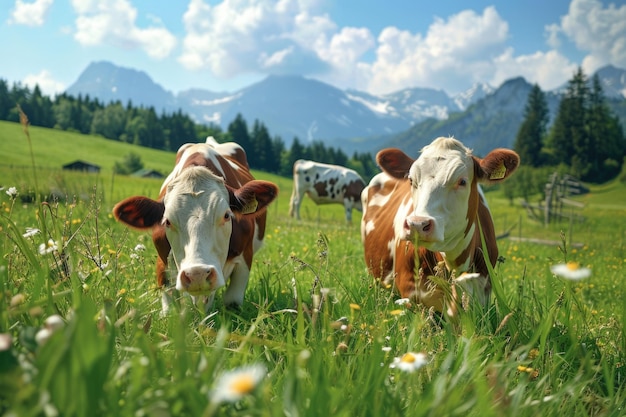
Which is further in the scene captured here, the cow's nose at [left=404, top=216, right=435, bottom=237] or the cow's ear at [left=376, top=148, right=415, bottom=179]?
the cow's ear at [left=376, top=148, right=415, bottom=179]

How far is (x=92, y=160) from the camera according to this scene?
8006 cm

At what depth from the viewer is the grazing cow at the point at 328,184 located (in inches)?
1088

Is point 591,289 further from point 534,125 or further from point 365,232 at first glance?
point 534,125

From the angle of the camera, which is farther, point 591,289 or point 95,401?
point 591,289

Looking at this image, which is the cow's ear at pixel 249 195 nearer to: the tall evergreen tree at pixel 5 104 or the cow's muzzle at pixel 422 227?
the cow's muzzle at pixel 422 227

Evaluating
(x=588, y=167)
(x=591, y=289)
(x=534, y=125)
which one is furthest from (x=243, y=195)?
(x=534, y=125)

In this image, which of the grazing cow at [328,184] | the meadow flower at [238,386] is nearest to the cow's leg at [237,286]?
the meadow flower at [238,386]

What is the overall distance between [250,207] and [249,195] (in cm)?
11

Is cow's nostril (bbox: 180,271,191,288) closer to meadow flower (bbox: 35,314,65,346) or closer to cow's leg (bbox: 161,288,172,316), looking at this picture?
cow's leg (bbox: 161,288,172,316)

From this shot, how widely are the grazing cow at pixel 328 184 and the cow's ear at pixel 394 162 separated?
22.2m

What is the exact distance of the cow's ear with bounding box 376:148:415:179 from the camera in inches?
202

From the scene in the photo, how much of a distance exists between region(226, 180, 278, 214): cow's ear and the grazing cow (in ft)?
75.8

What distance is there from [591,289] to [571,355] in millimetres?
5232

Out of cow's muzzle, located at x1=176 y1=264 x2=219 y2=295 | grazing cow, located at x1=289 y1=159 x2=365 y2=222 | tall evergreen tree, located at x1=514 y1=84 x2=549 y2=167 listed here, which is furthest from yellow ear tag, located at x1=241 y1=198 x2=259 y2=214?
tall evergreen tree, located at x1=514 y1=84 x2=549 y2=167
